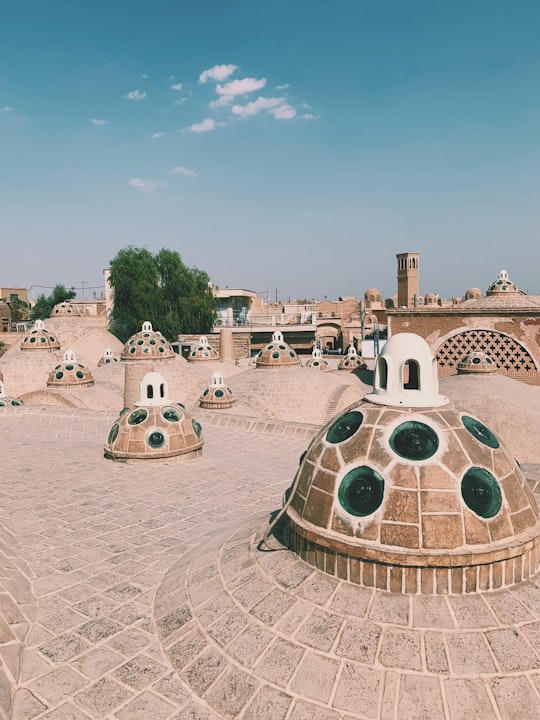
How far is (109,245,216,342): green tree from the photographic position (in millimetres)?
37156

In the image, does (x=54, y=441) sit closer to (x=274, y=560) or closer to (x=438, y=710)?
(x=274, y=560)

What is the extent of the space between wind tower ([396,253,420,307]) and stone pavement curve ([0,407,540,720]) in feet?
113

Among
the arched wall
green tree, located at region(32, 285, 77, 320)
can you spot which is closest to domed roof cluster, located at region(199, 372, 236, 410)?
the arched wall

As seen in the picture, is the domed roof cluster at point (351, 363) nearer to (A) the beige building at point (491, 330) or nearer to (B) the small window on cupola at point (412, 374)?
(A) the beige building at point (491, 330)

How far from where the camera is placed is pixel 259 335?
40.1 m

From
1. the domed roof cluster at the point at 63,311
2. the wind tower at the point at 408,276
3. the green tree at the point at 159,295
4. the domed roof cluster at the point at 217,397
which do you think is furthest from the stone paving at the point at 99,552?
the wind tower at the point at 408,276

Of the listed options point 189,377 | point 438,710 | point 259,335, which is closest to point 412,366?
Answer: point 438,710

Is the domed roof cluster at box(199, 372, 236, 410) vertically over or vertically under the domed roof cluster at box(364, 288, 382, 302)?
under

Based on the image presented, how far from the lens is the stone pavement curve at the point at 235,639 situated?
3.04 meters

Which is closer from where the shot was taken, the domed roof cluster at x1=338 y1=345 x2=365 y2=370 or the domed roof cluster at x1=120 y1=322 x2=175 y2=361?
the domed roof cluster at x1=120 y1=322 x2=175 y2=361

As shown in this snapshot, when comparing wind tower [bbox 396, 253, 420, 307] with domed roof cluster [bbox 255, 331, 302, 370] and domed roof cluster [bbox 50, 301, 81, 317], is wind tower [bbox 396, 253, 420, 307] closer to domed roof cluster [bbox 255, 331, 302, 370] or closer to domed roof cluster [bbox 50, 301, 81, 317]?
domed roof cluster [bbox 255, 331, 302, 370]

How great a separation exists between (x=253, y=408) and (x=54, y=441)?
706cm

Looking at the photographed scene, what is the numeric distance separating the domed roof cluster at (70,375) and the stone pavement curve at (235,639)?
13705 millimetres

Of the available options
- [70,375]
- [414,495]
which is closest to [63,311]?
[70,375]
